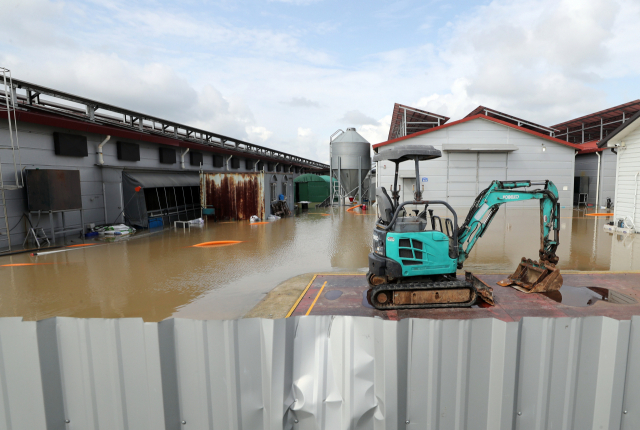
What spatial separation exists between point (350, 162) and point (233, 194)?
37.1ft

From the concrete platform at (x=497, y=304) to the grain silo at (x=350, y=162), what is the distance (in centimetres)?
1996

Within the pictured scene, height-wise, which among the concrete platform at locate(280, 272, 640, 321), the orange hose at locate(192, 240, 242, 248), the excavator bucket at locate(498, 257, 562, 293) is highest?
the excavator bucket at locate(498, 257, 562, 293)

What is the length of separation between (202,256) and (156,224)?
681cm

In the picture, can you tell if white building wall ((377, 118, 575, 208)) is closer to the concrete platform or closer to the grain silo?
the grain silo

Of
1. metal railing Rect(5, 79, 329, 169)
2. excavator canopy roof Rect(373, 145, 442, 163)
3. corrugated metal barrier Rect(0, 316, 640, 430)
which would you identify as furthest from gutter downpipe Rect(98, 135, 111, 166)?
corrugated metal barrier Rect(0, 316, 640, 430)

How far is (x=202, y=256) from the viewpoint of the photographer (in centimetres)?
1056

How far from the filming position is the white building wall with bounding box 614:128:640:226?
13461 mm

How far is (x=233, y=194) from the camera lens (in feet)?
61.5

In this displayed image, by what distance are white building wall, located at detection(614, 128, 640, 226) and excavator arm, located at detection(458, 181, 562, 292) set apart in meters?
9.76

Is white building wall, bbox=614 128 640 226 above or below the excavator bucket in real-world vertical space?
above

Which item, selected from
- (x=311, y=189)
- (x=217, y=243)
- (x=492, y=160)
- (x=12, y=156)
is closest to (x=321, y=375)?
(x=217, y=243)

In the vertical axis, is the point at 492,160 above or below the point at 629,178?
above

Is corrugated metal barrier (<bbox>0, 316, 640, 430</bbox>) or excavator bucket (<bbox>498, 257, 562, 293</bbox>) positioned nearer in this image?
→ corrugated metal barrier (<bbox>0, 316, 640, 430</bbox>)

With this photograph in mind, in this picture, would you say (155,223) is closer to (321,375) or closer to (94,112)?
(94,112)
